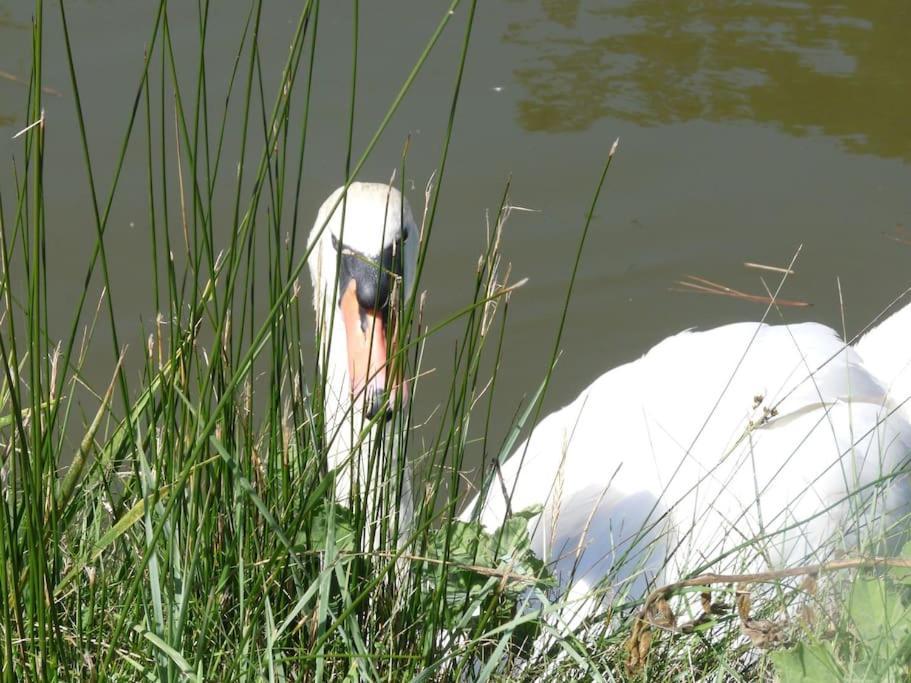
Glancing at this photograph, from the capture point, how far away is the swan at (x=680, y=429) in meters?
3.27

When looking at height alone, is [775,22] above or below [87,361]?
above

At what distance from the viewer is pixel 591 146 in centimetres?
689

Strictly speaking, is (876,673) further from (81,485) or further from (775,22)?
(775,22)

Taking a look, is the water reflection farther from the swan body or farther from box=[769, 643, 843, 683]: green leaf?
box=[769, 643, 843, 683]: green leaf

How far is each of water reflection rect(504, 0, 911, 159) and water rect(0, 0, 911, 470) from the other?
0.05 ft

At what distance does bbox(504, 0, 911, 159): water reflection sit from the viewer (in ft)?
23.6

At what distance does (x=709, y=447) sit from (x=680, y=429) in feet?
0.54

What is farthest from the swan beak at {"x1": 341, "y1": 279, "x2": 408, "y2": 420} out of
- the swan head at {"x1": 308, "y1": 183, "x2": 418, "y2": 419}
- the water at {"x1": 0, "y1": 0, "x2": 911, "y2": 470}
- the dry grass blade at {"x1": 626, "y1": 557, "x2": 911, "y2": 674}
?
the water at {"x1": 0, "y1": 0, "x2": 911, "y2": 470}

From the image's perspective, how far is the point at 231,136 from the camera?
7027 millimetres

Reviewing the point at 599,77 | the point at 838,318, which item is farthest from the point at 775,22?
the point at 838,318

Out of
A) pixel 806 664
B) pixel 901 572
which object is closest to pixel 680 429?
pixel 901 572

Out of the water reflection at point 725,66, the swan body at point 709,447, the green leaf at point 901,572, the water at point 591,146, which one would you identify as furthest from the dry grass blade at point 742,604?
the water reflection at point 725,66

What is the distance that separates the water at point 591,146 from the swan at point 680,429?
4.66 ft

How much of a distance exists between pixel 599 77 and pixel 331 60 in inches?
64.7
